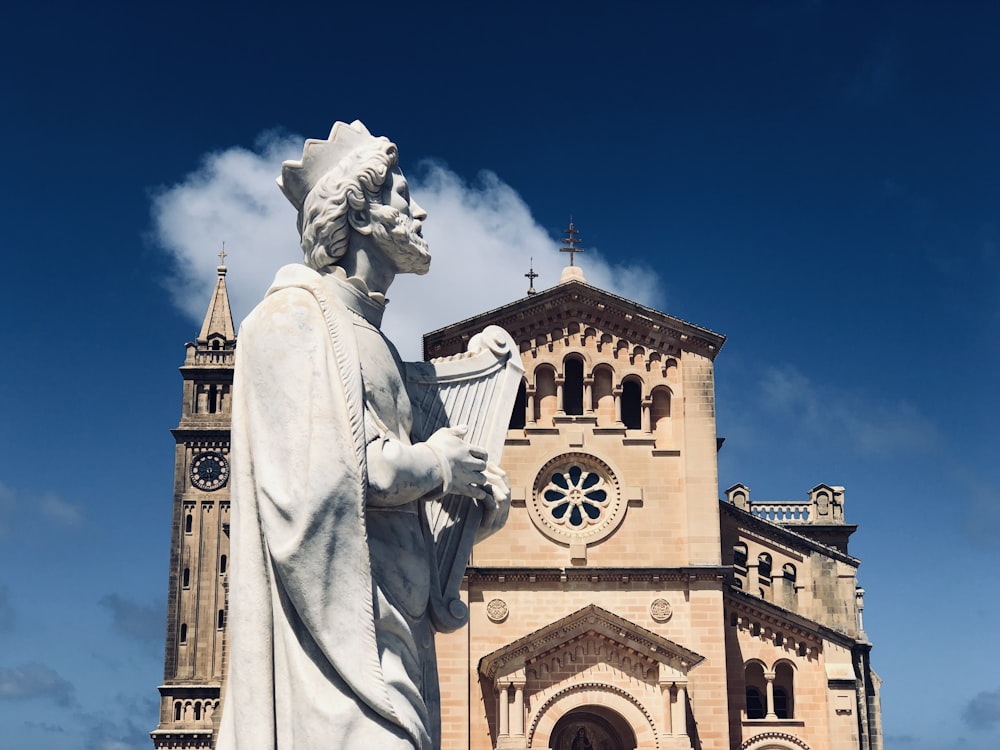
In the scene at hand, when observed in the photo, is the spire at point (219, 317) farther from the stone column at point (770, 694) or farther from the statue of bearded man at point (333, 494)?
the statue of bearded man at point (333, 494)

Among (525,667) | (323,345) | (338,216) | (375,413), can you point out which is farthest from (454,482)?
(525,667)

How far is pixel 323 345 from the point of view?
5000 mm

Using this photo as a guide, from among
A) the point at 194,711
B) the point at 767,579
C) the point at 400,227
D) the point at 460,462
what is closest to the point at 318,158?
the point at 400,227

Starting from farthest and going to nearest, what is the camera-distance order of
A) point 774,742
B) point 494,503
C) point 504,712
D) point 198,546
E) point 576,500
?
point 198,546, point 576,500, point 774,742, point 504,712, point 494,503

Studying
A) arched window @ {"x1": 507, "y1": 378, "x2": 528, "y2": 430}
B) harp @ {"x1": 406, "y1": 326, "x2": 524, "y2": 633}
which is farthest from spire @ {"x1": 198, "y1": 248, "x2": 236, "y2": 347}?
harp @ {"x1": 406, "y1": 326, "x2": 524, "y2": 633}

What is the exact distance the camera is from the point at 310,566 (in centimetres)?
472

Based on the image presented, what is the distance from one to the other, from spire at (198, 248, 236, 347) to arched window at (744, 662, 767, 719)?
4395 centimetres

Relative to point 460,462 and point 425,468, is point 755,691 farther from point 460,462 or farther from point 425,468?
point 425,468

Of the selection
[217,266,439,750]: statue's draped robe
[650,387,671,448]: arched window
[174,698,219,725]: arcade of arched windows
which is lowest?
[217,266,439,750]: statue's draped robe

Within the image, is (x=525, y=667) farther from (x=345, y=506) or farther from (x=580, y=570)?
(x=345, y=506)

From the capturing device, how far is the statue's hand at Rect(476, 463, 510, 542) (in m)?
5.46

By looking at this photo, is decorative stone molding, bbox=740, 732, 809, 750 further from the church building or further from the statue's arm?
the statue's arm

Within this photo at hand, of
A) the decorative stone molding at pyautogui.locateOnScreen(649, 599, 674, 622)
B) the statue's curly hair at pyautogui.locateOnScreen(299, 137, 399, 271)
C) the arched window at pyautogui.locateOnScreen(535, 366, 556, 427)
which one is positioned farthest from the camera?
the arched window at pyautogui.locateOnScreen(535, 366, 556, 427)

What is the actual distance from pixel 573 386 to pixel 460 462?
32857 millimetres
